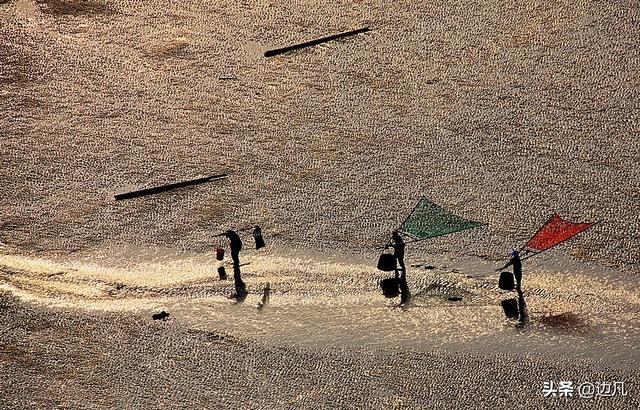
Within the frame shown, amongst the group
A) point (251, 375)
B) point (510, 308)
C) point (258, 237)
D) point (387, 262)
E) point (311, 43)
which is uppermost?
point (311, 43)

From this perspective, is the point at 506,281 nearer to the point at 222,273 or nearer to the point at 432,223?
the point at 432,223

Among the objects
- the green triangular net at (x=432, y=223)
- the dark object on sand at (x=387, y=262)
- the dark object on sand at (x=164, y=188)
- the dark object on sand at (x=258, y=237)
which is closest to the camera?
the dark object on sand at (x=387, y=262)

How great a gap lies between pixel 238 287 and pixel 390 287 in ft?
8.27

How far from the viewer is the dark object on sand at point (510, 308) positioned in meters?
17.7

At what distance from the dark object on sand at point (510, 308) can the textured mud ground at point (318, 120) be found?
130cm

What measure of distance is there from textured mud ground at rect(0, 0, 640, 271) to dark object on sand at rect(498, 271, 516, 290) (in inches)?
44.6

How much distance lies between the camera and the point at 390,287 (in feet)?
60.6

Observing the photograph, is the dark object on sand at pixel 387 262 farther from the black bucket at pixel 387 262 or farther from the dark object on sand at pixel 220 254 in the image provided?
the dark object on sand at pixel 220 254

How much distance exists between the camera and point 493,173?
2097 centimetres

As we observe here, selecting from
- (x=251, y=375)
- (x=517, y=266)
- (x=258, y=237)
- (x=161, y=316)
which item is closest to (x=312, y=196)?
(x=258, y=237)

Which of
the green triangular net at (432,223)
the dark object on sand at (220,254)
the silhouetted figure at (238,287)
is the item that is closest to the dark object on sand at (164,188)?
the dark object on sand at (220,254)

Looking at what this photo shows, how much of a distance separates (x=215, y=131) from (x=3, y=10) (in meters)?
8.26

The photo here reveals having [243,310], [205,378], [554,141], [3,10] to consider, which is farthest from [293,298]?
[3,10]

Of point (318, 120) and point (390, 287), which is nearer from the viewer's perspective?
point (390, 287)
